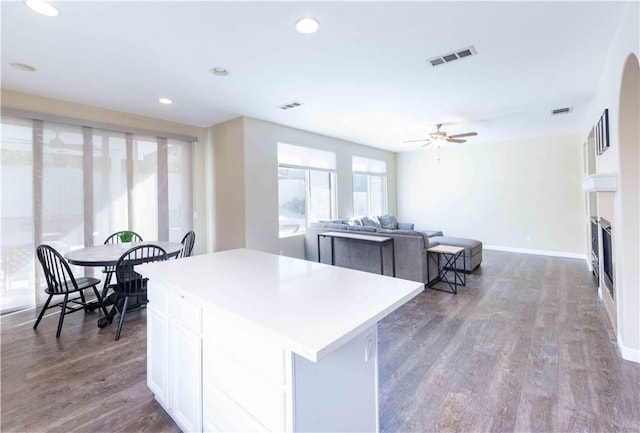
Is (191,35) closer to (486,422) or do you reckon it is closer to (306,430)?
(306,430)

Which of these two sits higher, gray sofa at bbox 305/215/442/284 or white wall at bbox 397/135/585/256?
white wall at bbox 397/135/585/256

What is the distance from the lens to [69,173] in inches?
159

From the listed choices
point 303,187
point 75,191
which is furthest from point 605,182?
point 75,191

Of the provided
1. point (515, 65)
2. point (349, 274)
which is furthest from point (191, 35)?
point (515, 65)

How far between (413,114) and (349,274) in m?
3.81

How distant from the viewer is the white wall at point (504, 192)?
6.30 m

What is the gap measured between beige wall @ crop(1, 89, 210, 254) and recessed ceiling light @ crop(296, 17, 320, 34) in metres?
3.48

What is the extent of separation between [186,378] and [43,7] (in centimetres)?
269

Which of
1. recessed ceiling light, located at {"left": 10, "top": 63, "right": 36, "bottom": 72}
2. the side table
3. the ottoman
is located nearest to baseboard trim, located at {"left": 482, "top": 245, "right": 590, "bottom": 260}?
the ottoman

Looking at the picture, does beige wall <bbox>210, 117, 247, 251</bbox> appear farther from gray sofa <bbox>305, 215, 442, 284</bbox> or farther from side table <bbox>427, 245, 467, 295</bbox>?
side table <bbox>427, 245, 467, 295</bbox>

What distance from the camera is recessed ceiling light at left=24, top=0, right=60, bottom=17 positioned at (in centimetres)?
205

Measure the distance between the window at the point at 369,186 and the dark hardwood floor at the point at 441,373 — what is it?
4214 mm

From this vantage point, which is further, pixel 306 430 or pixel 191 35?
pixel 191 35

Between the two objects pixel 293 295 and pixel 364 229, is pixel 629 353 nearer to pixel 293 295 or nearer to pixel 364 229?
pixel 293 295
